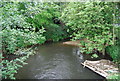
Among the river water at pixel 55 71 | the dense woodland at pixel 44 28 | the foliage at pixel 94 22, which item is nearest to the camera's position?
the dense woodland at pixel 44 28

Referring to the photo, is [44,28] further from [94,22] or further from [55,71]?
[55,71]

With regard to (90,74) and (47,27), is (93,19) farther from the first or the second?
(47,27)

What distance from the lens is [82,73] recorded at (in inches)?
159

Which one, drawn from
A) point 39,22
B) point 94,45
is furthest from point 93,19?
point 39,22

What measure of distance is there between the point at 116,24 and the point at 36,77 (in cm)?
321

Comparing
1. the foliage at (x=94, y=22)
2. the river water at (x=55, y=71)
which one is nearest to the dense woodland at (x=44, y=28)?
the foliage at (x=94, y=22)

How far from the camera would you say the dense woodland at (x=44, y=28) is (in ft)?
5.26

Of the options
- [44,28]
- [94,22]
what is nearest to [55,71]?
[94,22]

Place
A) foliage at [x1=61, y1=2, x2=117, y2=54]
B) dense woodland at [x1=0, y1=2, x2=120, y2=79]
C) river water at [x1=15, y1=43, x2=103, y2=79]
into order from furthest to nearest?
1. river water at [x1=15, y1=43, x2=103, y2=79]
2. foliage at [x1=61, y1=2, x2=117, y2=54]
3. dense woodland at [x1=0, y1=2, x2=120, y2=79]

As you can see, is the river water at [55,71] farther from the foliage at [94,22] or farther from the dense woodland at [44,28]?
the foliage at [94,22]

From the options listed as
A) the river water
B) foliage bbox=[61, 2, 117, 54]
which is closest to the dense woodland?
foliage bbox=[61, 2, 117, 54]

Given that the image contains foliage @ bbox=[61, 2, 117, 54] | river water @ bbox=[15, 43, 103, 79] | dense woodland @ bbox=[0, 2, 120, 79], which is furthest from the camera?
river water @ bbox=[15, 43, 103, 79]

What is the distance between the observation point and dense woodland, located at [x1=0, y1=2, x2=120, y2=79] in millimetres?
1602

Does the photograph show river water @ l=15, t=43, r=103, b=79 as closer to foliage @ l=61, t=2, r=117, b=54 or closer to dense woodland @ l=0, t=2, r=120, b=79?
dense woodland @ l=0, t=2, r=120, b=79
